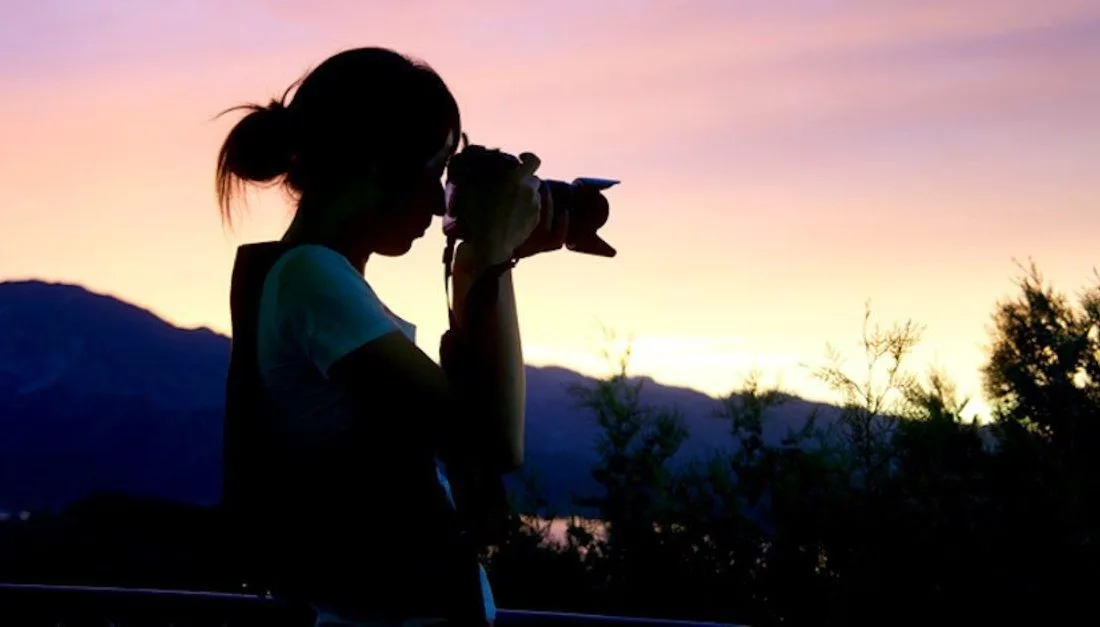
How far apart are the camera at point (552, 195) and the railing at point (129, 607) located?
828 mm

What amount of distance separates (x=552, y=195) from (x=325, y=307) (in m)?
0.60

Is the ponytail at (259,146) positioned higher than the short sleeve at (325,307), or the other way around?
the ponytail at (259,146)

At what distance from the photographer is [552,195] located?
1.83m

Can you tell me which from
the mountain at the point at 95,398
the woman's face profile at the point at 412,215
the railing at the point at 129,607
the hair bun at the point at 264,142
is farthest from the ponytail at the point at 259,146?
the mountain at the point at 95,398

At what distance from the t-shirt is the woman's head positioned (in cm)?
12

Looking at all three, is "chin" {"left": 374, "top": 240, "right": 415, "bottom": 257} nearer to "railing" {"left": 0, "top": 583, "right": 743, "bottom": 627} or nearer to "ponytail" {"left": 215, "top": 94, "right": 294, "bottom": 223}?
"ponytail" {"left": 215, "top": 94, "right": 294, "bottom": 223}

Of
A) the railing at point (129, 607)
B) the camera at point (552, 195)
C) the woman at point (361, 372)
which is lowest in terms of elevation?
the railing at point (129, 607)

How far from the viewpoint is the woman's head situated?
1.47m

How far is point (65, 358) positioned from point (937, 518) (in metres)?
31.9

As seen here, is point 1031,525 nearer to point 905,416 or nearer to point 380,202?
point 905,416

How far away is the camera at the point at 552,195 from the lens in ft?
5.16

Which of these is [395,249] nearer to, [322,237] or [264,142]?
[322,237]

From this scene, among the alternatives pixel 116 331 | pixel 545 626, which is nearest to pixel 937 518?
pixel 545 626

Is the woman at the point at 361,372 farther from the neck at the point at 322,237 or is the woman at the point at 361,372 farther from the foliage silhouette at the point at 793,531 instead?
the foliage silhouette at the point at 793,531
